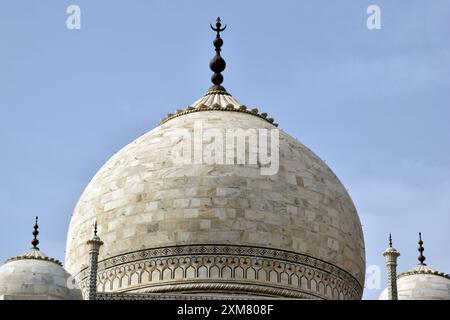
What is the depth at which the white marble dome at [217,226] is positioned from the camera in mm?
22875

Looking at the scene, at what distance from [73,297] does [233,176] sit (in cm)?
346

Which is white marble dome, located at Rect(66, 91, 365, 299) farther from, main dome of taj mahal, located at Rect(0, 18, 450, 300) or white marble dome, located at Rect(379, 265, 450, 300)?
white marble dome, located at Rect(379, 265, 450, 300)

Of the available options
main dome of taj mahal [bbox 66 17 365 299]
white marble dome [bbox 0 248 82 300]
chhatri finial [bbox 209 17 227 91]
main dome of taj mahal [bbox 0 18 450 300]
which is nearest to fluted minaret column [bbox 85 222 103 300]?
white marble dome [bbox 0 248 82 300]

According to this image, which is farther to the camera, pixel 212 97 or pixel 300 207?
pixel 212 97

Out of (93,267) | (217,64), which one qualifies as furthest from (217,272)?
(217,64)

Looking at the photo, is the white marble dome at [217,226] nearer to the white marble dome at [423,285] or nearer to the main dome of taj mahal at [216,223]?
the main dome of taj mahal at [216,223]

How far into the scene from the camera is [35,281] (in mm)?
21094

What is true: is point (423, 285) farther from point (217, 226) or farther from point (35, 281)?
point (35, 281)

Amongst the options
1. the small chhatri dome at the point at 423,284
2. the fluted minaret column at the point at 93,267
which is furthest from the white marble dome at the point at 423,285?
the fluted minaret column at the point at 93,267

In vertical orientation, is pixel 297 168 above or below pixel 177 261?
above
